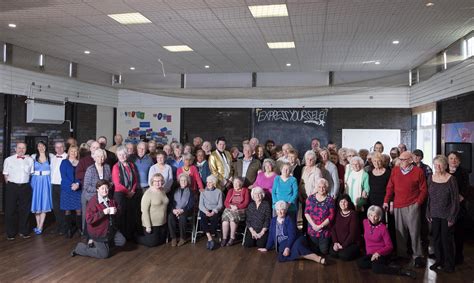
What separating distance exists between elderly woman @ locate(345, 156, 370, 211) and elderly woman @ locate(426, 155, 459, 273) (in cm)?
84

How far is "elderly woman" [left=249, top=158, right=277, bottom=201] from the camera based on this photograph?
5691mm

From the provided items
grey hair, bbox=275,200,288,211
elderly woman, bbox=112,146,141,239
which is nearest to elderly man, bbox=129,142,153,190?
elderly woman, bbox=112,146,141,239

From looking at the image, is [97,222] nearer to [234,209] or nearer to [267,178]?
[234,209]

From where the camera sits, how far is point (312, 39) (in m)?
7.04

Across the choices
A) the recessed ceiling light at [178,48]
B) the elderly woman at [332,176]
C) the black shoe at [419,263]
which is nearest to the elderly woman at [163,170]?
the elderly woman at [332,176]

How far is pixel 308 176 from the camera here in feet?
18.1

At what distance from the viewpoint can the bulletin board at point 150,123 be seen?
1140 centimetres

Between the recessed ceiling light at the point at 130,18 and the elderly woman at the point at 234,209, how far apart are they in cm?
287

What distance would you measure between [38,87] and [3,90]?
97cm

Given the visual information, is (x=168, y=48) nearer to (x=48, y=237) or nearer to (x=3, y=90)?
(x=3, y=90)

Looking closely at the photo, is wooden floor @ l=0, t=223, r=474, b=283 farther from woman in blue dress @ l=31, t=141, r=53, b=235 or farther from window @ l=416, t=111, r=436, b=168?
window @ l=416, t=111, r=436, b=168

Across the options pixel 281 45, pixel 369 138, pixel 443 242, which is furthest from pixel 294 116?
pixel 443 242

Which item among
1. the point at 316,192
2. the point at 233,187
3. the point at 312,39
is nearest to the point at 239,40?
the point at 312,39

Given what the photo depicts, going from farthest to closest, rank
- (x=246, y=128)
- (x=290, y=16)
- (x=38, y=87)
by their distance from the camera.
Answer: (x=246, y=128), (x=38, y=87), (x=290, y=16)
